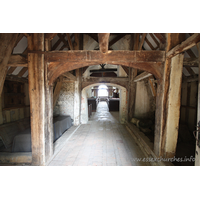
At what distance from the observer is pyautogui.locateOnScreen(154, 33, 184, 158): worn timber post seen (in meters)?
2.58

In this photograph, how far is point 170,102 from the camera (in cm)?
263

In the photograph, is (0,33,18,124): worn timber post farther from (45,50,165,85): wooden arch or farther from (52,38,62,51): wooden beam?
(52,38,62,51): wooden beam

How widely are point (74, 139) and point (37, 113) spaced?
238 centimetres

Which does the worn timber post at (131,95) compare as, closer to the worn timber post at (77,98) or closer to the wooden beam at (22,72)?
the worn timber post at (77,98)

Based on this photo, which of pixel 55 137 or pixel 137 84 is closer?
pixel 55 137

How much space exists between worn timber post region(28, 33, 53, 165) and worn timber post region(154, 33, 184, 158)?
123 inches

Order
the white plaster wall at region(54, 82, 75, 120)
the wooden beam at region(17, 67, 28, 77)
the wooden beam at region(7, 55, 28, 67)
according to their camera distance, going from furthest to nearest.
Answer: the white plaster wall at region(54, 82, 75, 120)
the wooden beam at region(17, 67, 28, 77)
the wooden beam at region(7, 55, 28, 67)

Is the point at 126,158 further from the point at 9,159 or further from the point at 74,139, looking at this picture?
the point at 9,159

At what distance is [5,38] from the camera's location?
6.78ft

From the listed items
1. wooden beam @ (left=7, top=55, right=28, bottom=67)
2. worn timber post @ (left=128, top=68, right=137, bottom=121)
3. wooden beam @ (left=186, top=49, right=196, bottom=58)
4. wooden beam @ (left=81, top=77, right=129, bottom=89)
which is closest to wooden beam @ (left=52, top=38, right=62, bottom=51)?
wooden beam @ (left=7, top=55, right=28, bottom=67)

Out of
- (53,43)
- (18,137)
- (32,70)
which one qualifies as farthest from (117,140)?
(53,43)

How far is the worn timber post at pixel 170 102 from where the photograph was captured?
258cm

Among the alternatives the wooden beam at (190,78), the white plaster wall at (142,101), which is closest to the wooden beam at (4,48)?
the white plaster wall at (142,101)

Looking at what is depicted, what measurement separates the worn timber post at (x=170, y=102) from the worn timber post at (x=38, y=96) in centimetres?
312
